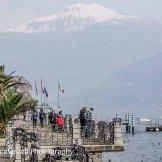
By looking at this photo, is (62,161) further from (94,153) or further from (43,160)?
(94,153)

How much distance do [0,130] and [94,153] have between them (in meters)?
11.2

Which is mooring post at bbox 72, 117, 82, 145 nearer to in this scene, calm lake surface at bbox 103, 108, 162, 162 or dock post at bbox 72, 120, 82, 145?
dock post at bbox 72, 120, 82, 145

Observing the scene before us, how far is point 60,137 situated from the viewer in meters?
35.3

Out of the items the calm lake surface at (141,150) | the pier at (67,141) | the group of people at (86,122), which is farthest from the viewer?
the calm lake surface at (141,150)

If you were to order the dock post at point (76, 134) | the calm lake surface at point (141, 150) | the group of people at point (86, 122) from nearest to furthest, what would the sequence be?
1. the dock post at point (76, 134)
2. the group of people at point (86, 122)
3. the calm lake surface at point (141, 150)

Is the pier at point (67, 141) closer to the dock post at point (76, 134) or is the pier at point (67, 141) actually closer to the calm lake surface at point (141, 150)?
the dock post at point (76, 134)

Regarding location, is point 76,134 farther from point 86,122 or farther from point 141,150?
point 141,150

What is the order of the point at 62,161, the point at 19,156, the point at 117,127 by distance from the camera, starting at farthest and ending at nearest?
the point at 117,127 → the point at 19,156 → the point at 62,161

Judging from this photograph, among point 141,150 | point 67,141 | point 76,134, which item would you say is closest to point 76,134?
point 76,134

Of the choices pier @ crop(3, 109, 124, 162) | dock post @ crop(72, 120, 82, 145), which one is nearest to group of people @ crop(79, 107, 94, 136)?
pier @ crop(3, 109, 124, 162)

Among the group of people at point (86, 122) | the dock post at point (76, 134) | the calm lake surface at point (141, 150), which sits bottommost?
the calm lake surface at point (141, 150)

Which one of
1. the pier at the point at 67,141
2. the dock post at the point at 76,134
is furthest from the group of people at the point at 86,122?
the dock post at the point at 76,134

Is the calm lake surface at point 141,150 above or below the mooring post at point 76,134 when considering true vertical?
below

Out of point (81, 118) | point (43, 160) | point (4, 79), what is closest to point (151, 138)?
point (4, 79)
